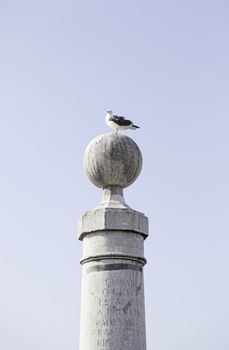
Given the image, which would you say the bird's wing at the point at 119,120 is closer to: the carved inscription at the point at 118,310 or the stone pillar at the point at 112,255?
the stone pillar at the point at 112,255

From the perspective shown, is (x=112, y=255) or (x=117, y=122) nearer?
(x=112, y=255)

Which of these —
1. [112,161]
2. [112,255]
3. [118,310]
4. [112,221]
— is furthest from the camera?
[112,161]

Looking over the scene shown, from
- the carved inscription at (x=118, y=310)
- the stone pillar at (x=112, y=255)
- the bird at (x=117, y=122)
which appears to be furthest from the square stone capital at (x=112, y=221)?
the bird at (x=117, y=122)

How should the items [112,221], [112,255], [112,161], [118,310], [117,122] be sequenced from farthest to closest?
[117,122] < [112,161] < [112,221] < [112,255] < [118,310]

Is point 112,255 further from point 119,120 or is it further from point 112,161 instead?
point 119,120

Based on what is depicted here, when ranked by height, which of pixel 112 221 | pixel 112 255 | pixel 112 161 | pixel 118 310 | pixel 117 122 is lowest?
pixel 118 310

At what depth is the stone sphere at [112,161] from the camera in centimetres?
766

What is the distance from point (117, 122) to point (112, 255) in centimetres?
202

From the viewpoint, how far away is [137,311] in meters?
7.23

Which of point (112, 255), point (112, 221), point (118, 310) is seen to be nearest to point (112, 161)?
point (112, 221)

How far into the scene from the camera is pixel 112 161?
7.64 metres

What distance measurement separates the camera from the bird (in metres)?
8.39

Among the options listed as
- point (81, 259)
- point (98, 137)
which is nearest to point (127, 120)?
point (98, 137)

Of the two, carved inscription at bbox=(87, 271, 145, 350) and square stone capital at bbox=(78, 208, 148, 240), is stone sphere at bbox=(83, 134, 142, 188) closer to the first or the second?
square stone capital at bbox=(78, 208, 148, 240)
